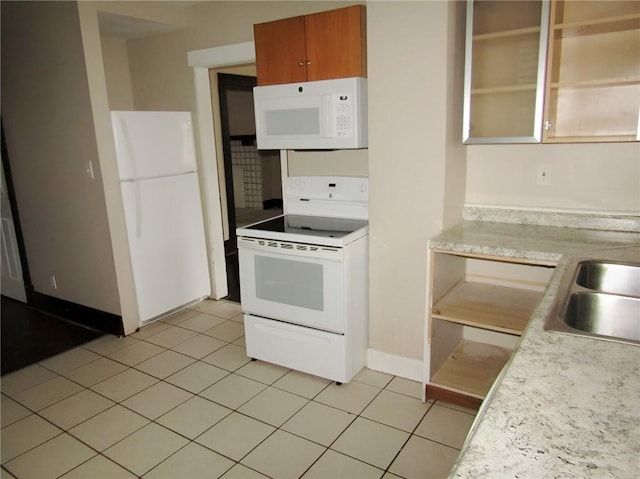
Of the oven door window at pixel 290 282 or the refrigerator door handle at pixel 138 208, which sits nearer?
the oven door window at pixel 290 282

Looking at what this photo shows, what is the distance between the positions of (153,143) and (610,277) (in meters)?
2.95

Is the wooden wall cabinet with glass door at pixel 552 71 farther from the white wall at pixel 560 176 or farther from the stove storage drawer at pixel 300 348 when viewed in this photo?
the stove storage drawer at pixel 300 348

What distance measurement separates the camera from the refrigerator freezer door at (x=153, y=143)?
10.3ft

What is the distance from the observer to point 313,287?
2.52 metres

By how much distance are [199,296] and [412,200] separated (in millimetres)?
2235

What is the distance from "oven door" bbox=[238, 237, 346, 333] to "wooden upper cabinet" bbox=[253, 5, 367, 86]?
0.97 metres

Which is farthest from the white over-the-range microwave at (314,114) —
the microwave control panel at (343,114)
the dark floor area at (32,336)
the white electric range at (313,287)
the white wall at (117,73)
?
the dark floor area at (32,336)

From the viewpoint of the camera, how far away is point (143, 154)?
3270 millimetres

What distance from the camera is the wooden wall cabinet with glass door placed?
2025mm

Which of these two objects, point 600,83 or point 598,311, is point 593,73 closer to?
point 600,83

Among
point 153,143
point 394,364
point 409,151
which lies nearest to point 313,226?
point 409,151

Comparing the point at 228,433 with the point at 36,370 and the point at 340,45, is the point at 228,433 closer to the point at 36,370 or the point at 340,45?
the point at 36,370

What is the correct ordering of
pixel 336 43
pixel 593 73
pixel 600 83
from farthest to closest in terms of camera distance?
pixel 336 43, pixel 593 73, pixel 600 83

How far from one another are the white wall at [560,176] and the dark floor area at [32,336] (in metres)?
2.93
